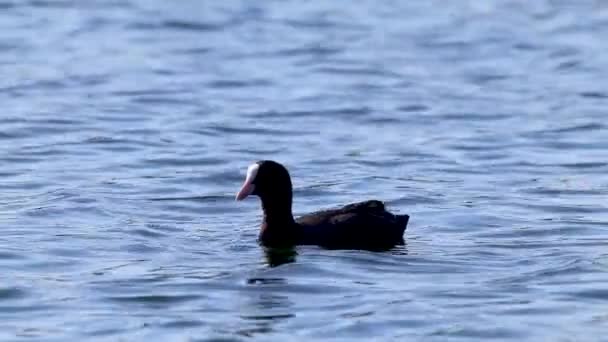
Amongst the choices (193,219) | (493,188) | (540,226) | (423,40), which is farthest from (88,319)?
(423,40)

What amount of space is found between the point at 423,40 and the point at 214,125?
8391mm

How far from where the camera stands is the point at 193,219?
15688 millimetres

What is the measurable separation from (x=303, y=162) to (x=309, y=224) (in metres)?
4.73

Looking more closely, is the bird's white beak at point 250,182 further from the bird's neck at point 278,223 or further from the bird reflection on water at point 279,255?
the bird reflection on water at point 279,255

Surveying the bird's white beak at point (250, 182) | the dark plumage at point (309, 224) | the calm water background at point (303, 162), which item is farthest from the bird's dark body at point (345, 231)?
the bird's white beak at point (250, 182)

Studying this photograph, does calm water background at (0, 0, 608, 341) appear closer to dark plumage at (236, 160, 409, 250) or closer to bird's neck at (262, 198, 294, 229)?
dark plumage at (236, 160, 409, 250)

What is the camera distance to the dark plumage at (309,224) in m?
14.2

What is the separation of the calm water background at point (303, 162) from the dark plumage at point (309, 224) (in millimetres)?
145

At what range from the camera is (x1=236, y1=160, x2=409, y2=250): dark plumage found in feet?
46.7

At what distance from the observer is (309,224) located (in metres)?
→ 14.4

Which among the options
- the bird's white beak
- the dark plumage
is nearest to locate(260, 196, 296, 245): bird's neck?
the dark plumage

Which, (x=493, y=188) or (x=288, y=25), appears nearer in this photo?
(x=493, y=188)

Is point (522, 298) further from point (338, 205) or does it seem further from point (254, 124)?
point (254, 124)

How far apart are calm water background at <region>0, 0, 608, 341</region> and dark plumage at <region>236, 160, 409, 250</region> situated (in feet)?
0.47
